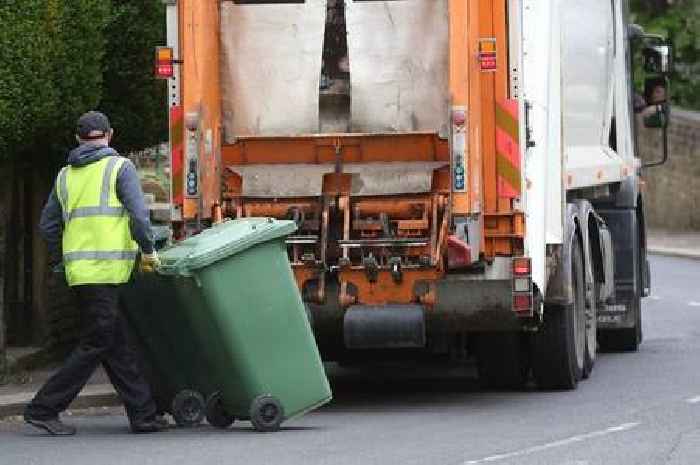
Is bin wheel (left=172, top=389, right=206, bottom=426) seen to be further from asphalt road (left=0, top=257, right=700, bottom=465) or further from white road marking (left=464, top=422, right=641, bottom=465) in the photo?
white road marking (left=464, top=422, right=641, bottom=465)

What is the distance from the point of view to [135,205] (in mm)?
11508

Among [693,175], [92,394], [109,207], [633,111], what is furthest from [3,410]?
[693,175]

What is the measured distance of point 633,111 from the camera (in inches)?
719

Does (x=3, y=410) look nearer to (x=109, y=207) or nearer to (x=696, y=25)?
(x=109, y=207)

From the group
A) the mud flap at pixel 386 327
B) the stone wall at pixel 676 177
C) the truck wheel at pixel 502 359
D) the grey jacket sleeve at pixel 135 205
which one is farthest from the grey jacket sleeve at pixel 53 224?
the stone wall at pixel 676 177

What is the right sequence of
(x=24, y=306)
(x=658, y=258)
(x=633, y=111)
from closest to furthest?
(x=24, y=306), (x=633, y=111), (x=658, y=258)

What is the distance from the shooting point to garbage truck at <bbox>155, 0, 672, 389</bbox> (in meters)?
12.7

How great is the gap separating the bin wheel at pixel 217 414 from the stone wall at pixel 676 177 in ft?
72.4

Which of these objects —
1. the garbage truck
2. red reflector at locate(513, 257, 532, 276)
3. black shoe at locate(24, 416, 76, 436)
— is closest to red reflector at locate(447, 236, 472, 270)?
the garbage truck

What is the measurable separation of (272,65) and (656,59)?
6.27 metres

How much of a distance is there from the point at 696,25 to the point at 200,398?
24.3 metres

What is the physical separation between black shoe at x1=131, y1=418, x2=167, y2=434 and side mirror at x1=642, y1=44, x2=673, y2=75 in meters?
7.94

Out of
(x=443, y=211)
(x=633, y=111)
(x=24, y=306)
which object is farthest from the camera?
(x=633, y=111)

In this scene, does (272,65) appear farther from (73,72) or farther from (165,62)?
(73,72)
